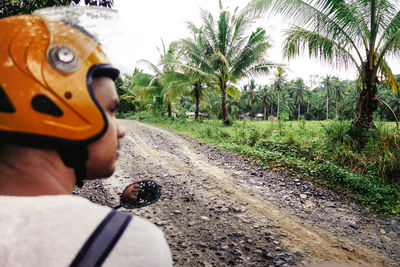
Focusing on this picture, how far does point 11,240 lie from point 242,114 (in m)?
64.4

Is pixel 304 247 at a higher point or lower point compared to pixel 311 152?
lower

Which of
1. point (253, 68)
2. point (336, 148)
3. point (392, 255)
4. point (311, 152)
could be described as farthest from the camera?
point (253, 68)

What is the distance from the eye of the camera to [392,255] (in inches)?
104

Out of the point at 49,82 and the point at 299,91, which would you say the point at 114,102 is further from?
the point at 299,91

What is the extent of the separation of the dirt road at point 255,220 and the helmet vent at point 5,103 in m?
2.24

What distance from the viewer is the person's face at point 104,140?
80cm

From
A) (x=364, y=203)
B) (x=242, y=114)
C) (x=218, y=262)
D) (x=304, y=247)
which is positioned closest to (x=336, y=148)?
→ (x=364, y=203)

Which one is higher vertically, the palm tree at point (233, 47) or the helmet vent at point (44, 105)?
the palm tree at point (233, 47)

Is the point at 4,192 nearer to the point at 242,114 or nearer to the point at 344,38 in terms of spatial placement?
the point at 344,38

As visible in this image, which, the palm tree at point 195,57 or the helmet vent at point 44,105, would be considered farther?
the palm tree at point 195,57

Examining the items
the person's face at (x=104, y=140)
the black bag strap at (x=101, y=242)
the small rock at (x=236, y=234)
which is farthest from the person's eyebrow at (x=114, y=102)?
the small rock at (x=236, y=234)

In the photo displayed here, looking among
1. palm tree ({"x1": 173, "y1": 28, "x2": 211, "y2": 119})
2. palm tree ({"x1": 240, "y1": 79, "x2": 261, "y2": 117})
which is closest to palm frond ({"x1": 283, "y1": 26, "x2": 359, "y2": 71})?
palm tree ({"x1": 173, "y1": 28, "x2": 211, "y2": 119})

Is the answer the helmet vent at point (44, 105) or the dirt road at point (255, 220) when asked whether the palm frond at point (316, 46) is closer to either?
the dirt road at point (255, 220)

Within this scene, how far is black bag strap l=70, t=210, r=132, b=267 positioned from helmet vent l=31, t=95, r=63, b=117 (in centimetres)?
36
